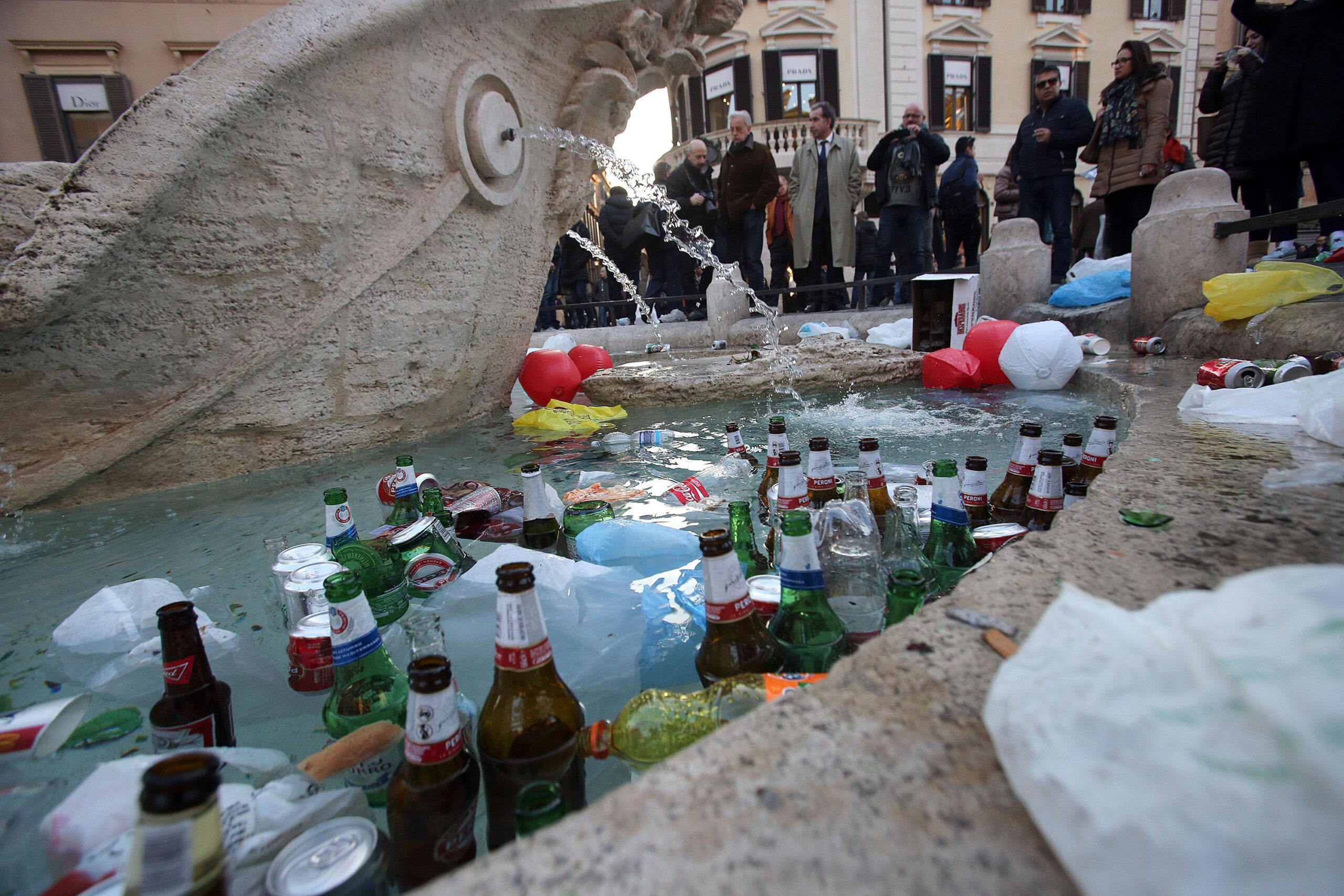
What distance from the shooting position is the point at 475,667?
1.52 metres

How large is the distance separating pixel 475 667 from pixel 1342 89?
6.68 m

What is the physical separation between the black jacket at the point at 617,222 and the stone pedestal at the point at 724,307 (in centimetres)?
167

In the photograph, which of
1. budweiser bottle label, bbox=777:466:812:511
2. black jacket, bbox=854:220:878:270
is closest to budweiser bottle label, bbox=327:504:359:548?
budweiser bottle label, bbox=777:466:812:511

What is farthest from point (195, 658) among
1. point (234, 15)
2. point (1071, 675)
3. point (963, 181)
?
point (234, 15)

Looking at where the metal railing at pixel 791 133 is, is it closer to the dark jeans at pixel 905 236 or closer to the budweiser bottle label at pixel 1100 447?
the dark jeans at pixel 905 236

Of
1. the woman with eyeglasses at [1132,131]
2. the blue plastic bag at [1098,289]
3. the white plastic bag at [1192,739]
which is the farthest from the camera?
the blue plastic bag at [1098,289]

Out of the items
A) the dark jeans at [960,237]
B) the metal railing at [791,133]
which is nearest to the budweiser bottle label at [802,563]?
the dark jeans at [960,237]

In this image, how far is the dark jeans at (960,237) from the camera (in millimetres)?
8562

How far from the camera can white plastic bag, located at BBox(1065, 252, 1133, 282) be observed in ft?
20.4

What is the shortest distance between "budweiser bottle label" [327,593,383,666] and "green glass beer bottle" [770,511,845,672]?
83 cm

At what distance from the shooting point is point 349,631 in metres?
1.26

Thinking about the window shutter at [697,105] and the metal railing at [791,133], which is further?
the window shutter at [697,105]

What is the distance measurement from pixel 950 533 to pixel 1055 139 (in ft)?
21.6

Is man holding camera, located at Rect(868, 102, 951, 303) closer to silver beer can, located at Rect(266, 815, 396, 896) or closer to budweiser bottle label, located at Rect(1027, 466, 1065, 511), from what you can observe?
budweiser bottle label, located at Rect(1027, 466, 1065, 511)
